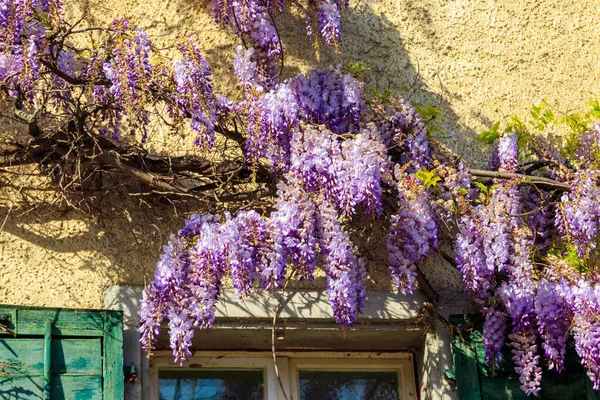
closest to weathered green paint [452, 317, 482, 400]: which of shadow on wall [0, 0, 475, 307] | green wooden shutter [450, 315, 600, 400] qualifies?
green wooden shutter [450, 315, 600, 400]

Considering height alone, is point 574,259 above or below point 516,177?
below

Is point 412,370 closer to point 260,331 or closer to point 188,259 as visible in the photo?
point 260,331

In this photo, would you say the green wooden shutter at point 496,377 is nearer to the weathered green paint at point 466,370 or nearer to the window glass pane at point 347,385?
the weathered green paint at point 466,370

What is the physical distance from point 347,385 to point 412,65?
61.6 inches

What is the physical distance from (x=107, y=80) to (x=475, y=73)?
195 cm

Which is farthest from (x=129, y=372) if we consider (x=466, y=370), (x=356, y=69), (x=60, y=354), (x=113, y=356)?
(x=356, y=69)

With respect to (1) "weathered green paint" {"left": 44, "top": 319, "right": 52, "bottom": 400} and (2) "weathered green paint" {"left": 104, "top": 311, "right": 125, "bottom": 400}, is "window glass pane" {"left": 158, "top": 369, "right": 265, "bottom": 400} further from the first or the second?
(1) "weathered green paint" {"left": 44, "top": 319, "right": 52, "bottom": 400}

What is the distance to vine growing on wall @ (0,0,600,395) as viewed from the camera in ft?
14.2

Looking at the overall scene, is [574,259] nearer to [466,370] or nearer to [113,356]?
[466,370]

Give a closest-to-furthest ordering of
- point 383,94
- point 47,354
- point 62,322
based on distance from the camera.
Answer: point 47,354 < point 62,322 < point 383,94

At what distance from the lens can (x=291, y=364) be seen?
4.97 m

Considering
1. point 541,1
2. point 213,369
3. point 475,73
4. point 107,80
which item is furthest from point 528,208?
point 107,80

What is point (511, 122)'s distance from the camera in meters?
5.48

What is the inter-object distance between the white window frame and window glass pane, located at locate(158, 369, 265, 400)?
0.03 metres
